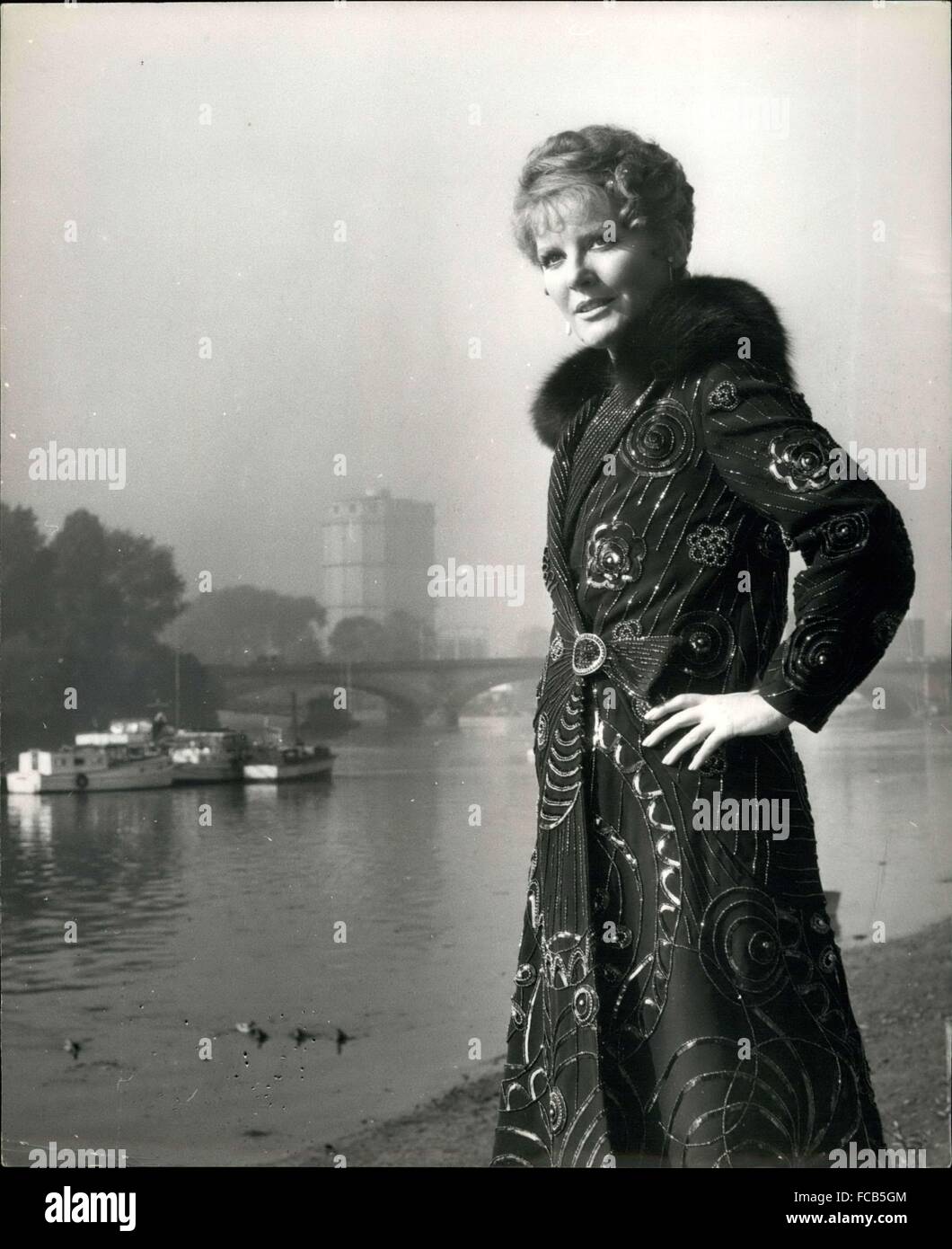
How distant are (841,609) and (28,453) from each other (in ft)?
9.05

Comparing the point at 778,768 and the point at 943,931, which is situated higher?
the point at 778,768

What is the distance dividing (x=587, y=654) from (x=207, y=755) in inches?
68.8

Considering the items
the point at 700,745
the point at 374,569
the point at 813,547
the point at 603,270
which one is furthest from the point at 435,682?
the point at 813,547

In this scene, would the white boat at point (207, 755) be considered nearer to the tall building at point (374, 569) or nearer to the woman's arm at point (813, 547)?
the tall building at point (374, 569)

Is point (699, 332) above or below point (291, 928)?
above

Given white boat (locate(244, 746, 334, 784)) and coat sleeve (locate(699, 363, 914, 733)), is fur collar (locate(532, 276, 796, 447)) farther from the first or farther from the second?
white boat (locate(244, 746, 334, 784))

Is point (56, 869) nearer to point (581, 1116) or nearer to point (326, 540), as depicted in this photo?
point (326, 540)

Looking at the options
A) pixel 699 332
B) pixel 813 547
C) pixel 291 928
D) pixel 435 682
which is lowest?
pixel 291 928

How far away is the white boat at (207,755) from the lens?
4395 mm

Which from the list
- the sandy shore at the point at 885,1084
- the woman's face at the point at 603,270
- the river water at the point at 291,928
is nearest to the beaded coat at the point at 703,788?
the woman's face at the point at 603,270

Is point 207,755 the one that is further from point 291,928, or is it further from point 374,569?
point 374,569

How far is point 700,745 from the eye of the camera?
123 inches

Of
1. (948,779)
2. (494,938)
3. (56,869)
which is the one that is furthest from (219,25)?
(948,779)

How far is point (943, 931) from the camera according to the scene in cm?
450
